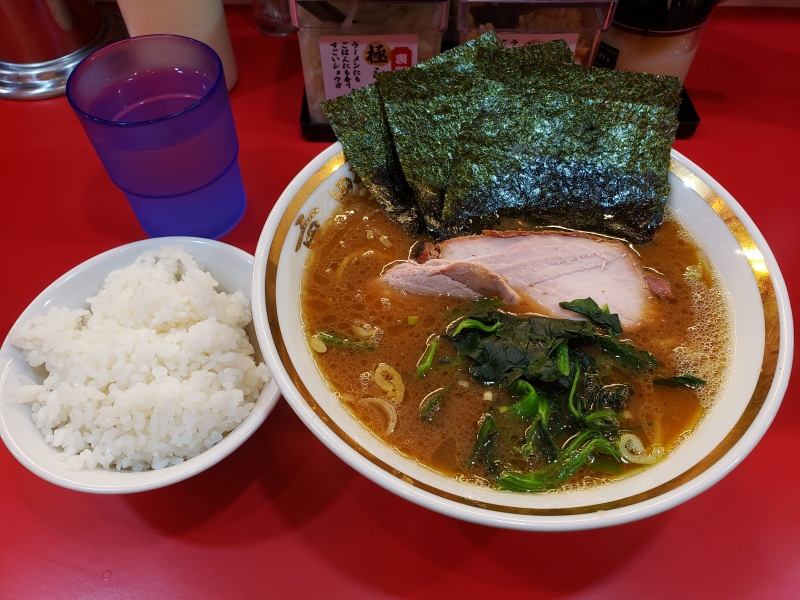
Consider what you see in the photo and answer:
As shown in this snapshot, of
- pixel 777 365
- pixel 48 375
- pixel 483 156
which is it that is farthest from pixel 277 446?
pixel 777 365

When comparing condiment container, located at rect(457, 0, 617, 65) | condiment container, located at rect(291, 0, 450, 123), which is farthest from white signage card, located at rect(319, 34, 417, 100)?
condiment container, located at rect(457, 0, 617, 65)

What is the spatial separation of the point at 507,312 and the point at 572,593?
61 centimetres

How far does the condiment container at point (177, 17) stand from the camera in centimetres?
171

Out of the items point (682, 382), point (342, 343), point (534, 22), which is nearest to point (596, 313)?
point (682, 382)

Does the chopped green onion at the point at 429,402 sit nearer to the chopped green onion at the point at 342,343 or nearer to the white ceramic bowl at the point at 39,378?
the chopped green onion at the point at 342,343

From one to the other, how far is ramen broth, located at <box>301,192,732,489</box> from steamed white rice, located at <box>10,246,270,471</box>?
0.20m

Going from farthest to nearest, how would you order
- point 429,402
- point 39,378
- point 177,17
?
point 177,17
point 39,378
point 429,402

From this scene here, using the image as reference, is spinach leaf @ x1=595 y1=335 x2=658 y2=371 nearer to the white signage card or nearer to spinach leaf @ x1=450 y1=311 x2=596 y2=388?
spinach leaf @ x1=450 y1=311 x2=596 y2=388

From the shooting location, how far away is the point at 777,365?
1069mm

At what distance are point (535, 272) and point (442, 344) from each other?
0.31 m

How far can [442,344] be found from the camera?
1.23 meters

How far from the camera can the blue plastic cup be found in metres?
1.31

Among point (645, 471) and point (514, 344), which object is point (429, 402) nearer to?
point (514, 344)

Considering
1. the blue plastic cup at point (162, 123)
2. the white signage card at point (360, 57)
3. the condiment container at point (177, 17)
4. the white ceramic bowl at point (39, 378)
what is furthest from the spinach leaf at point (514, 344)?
the condiment container at point (177, 17)
